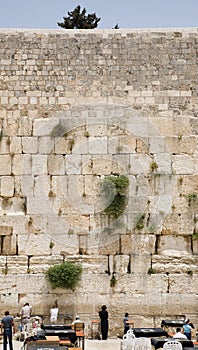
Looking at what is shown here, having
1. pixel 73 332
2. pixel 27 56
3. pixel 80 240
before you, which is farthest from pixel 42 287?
pixel 27 56

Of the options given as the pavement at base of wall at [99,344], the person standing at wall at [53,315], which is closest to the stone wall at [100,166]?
the person standing at wall at [53,315]

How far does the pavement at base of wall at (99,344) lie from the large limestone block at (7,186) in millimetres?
3677

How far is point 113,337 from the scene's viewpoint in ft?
49.7

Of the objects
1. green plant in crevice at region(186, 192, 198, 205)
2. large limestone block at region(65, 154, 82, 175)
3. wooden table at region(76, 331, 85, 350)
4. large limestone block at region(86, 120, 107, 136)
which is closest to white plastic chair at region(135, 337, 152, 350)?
wooden table at region(76, 331, 85, 350)

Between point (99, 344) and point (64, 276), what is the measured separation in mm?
1872

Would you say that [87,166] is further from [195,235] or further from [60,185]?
[195,235]

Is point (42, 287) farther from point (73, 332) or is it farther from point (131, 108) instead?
point (131, 108)

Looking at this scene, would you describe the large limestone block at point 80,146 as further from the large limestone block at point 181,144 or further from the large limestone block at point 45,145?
the large limestone block at point 181,144

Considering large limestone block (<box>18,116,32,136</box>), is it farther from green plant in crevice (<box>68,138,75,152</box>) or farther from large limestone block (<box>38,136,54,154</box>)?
green plant in crevice (<box>68,138,75,152</box>)

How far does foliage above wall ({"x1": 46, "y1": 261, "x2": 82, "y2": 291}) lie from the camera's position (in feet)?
50.2

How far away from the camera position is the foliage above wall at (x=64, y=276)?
1531cm

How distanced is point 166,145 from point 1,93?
445cm

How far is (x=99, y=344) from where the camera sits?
14367mm

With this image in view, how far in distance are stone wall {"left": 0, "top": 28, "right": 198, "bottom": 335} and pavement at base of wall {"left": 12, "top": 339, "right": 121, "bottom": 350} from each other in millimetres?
585
